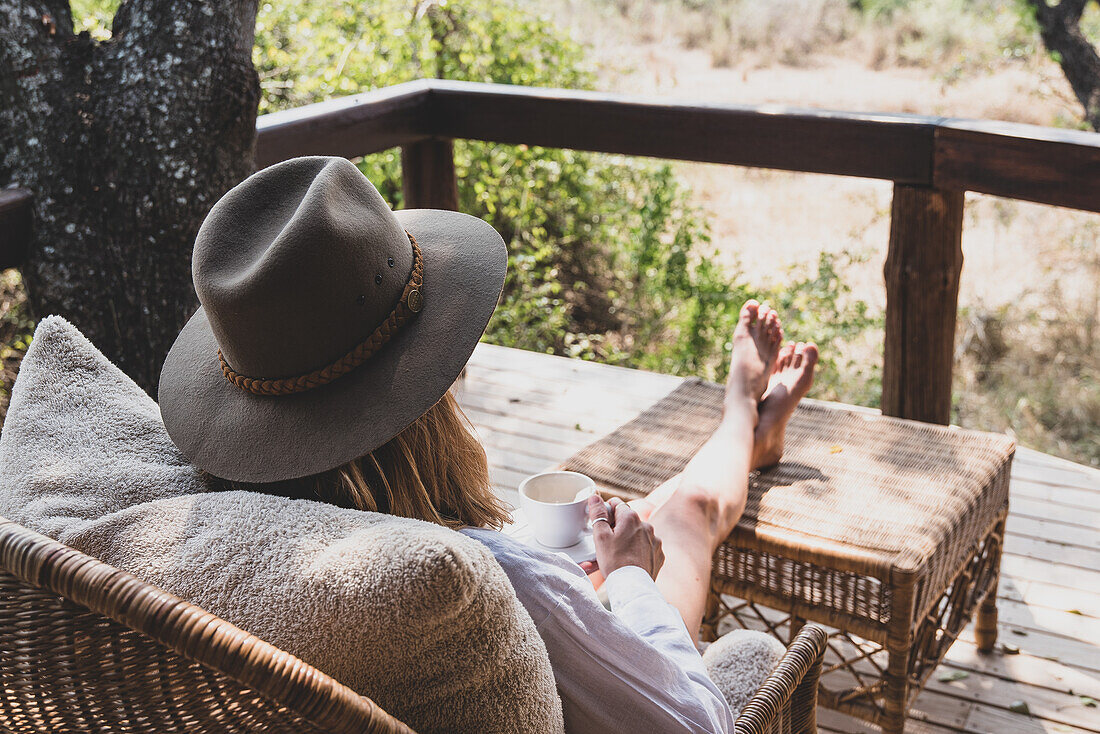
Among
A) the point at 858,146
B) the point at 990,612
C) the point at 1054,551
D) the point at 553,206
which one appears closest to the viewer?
the point at 990,612

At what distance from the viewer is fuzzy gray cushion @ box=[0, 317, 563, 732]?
70 cm

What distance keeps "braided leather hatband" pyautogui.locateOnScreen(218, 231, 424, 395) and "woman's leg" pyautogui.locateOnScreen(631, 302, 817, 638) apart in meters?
0.68

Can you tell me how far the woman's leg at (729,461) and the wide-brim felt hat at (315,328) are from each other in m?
0.67

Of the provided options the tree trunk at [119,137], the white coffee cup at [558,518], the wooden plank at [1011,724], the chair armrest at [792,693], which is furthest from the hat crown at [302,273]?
the wooden plank at [1011,724]

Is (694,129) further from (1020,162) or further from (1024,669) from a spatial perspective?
(1024,669)

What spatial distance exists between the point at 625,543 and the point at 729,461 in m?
0.54

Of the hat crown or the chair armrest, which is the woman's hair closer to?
the hat crown

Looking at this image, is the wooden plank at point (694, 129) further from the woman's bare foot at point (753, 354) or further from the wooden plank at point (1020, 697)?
the wooden plank at point (1020, 697)

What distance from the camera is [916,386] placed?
2.60 meters

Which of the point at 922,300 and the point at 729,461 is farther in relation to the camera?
the point at 922,300

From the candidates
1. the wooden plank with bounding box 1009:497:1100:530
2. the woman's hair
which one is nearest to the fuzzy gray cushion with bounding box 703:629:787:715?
the woman's hair

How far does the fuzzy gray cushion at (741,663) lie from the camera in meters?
1.29

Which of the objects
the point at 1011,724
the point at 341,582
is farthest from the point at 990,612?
the point at 341,582

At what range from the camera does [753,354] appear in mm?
2107
